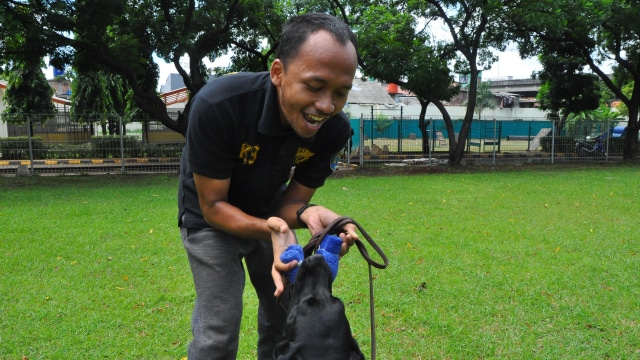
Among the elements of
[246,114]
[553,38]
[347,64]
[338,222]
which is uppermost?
[553,38]

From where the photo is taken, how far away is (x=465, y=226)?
7.99 metres

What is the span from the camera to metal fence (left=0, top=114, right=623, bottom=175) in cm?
1664

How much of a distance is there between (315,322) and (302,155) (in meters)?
1.07

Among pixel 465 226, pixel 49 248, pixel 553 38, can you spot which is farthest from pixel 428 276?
pixel 553 38

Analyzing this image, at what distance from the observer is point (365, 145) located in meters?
20.1

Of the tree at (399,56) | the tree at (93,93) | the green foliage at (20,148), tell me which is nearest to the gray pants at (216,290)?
the tree at (399,56)

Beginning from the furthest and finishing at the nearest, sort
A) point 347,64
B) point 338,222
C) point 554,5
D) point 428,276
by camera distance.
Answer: point 554,5, point 428,276, point 338,222, point 347,64

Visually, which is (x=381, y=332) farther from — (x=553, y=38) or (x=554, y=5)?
(x=553, y=38)

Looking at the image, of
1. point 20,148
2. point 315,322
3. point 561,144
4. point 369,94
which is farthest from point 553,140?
point 369,94

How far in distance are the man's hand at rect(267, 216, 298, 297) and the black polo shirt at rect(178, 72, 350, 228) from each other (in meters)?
0.40

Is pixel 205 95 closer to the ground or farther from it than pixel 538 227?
farther from it

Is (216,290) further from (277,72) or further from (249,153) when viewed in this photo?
(277,72)

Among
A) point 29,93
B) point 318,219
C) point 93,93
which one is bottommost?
point 318,219

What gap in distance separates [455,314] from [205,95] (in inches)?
126
